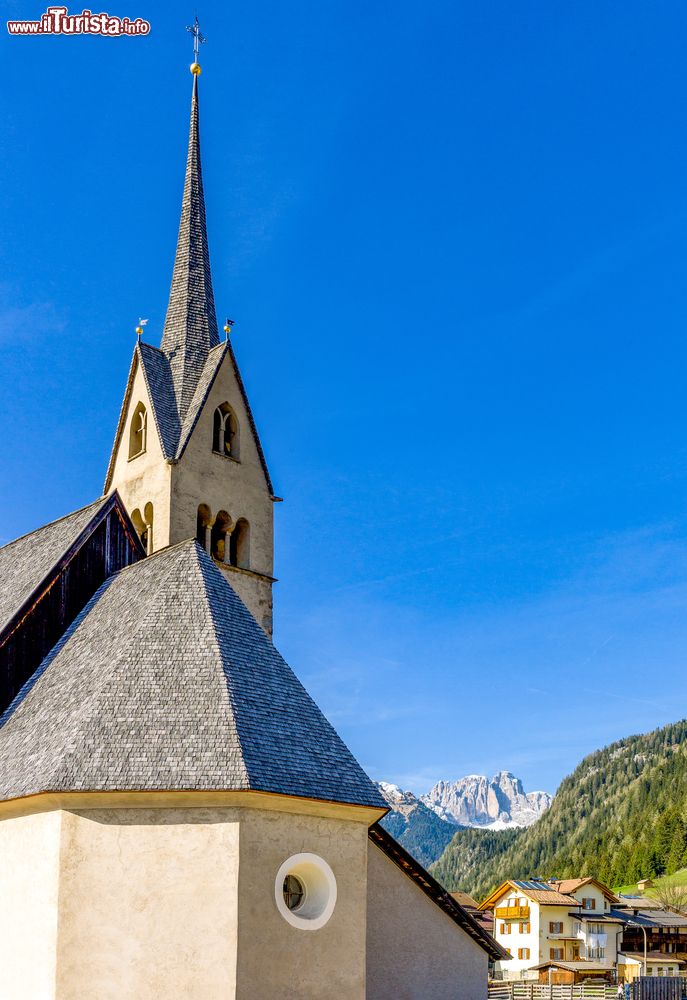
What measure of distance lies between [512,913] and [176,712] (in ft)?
241

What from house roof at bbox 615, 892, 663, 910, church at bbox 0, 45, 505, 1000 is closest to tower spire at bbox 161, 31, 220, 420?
church at bbox 0, 45, 505, 1000

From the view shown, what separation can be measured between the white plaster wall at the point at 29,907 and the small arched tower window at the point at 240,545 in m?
17.6

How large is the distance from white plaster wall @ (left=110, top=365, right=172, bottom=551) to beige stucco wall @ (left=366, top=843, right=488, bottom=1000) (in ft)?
43.3

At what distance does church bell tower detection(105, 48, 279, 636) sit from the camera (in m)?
34.7

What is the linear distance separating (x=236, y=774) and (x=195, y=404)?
19.9m

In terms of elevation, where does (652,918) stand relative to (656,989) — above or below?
below

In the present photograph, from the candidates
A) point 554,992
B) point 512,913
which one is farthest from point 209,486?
point 512,913

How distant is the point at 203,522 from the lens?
3528 cm

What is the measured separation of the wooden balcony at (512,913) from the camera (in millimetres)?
84338

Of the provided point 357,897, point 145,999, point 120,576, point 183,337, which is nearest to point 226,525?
point 183,337

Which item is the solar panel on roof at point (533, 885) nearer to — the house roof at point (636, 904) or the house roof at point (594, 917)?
the house roof at point (594, 917)

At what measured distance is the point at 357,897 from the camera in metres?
20.0

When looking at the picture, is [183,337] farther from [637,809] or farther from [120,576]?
[637,809]

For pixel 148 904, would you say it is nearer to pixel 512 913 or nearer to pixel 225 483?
pixel 225 483
